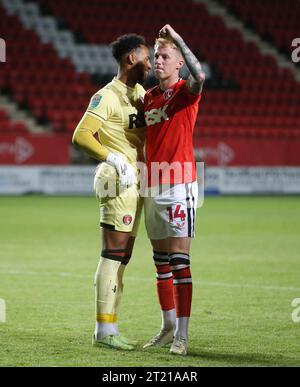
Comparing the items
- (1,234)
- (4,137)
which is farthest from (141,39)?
(4,137)

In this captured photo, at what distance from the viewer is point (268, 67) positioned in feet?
102

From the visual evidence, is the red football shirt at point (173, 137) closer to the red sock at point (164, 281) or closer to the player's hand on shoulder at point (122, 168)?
the player's hand on shoulder at point (122, 168)

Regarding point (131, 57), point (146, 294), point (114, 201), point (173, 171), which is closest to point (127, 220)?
point (114, 201)

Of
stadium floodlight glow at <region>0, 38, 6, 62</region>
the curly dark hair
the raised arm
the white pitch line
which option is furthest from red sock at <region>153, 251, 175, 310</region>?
stadium floodlight glow at <region>0, 38, 6, 62</region>

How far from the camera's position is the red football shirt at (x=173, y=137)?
6.01 metres

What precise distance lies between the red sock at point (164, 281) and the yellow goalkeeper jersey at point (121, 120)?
0.77m

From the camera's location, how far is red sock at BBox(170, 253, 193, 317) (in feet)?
19.5

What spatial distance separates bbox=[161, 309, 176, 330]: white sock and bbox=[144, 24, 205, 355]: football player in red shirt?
13 centimetres

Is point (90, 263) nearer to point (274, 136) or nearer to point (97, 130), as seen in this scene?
point (97, 130)

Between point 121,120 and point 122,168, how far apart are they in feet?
1.43

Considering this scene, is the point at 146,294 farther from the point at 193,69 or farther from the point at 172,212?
the point at 193,69

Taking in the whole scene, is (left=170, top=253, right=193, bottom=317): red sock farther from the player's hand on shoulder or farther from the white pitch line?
the white pitch line

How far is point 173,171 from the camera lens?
6.04 m
